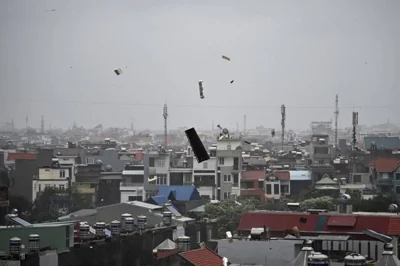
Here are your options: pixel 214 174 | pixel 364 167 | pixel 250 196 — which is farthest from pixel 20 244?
pixel 364 167

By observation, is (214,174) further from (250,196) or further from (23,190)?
(23,190)

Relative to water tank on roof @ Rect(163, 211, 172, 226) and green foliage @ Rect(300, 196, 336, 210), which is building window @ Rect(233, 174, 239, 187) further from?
water tank on roof @ Rect(163, 211, 172, 226)

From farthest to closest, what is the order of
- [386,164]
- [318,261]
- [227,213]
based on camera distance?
[386,164]
[227,213]
[318,261]

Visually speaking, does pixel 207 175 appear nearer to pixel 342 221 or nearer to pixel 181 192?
pixel 181 192

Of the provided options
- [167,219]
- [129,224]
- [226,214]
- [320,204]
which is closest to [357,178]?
[320,204]

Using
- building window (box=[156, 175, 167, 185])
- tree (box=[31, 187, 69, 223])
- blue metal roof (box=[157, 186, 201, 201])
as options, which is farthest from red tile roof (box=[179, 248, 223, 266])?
building window (box=[156, 175, 167, 185])
